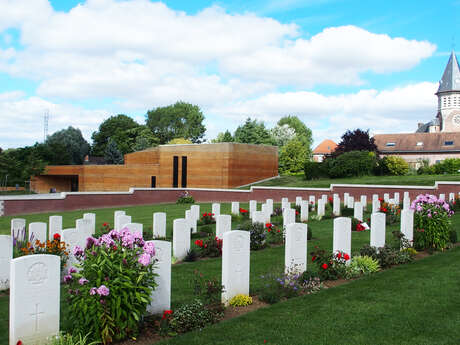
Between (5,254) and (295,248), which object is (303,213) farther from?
(5,254)

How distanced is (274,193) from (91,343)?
1085 inches

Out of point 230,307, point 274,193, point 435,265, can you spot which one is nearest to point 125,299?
point 230,307

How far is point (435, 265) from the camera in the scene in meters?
9.45

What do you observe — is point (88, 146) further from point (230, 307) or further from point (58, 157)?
point (230, 307)

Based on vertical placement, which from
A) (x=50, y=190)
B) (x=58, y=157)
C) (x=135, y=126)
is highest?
(x=135, y=126)

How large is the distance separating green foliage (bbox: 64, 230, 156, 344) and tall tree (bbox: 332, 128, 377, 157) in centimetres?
4679

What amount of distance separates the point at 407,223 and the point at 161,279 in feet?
24.2

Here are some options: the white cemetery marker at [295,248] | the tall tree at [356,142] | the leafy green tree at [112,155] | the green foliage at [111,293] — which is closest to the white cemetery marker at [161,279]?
the green foliage at [111,293]

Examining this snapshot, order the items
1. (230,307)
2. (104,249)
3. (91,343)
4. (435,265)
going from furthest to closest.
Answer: (435,265) < (230,307) < (104,249) < (91,343)

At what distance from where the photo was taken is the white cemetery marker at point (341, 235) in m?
8.67

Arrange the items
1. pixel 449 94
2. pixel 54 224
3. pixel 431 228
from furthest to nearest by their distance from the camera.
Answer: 1. pixel 449 94
2. pixel 54 224
3. pixel 431 228

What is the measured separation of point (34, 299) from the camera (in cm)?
475

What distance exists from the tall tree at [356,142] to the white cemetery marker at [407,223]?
131ft

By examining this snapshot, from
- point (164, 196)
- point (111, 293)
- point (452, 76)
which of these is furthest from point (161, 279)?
point (452, 76)
